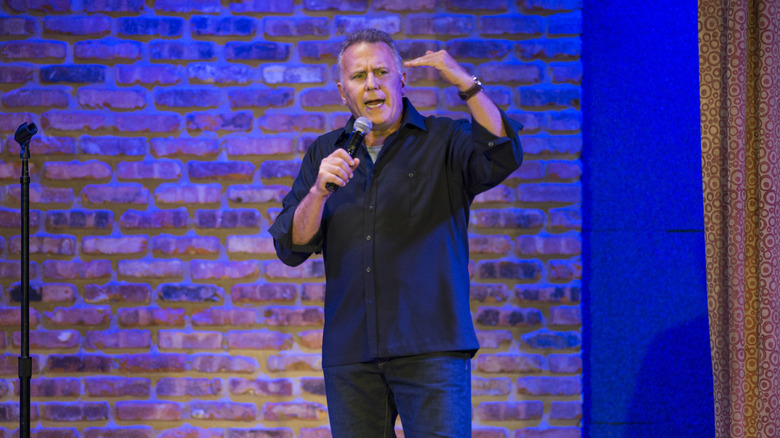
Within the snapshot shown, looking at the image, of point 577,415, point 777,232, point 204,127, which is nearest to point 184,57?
point 204,127

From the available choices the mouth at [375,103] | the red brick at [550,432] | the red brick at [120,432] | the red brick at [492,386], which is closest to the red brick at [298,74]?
the mouth at [375,103]

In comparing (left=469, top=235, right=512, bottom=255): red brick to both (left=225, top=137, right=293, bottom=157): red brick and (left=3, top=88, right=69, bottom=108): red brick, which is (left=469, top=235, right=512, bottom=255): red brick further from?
(left=3, top=88, right=69, bottom=108): red brick

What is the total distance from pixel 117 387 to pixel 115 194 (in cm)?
69

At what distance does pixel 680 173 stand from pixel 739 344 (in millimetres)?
748

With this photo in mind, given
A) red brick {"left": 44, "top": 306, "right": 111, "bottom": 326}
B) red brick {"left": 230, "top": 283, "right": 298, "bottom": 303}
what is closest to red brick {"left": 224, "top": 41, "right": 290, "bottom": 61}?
red brick {"left": 230, "top": 283, "right": 298, "bottom": 303}

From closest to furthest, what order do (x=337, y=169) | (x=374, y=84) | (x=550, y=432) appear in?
(x=337, y=169) → (x=374, y=84) → (x=550, y=432)

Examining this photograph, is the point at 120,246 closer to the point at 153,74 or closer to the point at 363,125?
the point at 153,74

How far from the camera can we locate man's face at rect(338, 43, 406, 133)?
186 centimetres

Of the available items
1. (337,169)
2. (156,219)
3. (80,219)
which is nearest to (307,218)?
(337,169)

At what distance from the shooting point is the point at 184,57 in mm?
2496

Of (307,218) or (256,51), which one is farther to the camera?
(256,51)

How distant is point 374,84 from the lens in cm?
186

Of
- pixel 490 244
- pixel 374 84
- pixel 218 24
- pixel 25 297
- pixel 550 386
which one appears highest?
pixel 218 24

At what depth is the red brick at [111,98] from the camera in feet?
8.21
